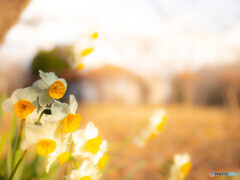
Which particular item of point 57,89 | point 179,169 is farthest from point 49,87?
point 179,169

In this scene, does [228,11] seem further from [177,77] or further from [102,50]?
[102,50]

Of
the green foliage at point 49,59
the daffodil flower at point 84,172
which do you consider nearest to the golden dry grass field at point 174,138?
the daffodil flower at point 84,172

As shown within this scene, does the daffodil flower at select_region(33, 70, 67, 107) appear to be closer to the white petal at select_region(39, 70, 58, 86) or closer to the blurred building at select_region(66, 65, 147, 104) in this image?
the white petal at select_region(39, 70, 58, 86)

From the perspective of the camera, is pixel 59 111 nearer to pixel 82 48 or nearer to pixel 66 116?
pixel 66 116

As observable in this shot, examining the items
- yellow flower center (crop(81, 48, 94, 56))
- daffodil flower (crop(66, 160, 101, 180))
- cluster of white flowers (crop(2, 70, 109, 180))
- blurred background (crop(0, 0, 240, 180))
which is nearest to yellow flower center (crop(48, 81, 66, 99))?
cluster of white flowers (crop(2, 70, 109, 180))

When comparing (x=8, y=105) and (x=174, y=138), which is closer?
(x=8, y=105)

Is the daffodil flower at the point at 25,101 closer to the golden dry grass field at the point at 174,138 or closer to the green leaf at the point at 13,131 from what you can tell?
the green leaf at the point at 13,131

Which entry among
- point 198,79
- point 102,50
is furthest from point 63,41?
point 198,79
